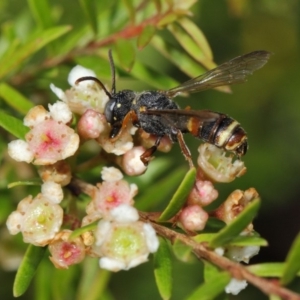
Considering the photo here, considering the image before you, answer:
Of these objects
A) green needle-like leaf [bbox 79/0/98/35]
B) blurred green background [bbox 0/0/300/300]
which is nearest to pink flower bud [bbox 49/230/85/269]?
green needle-like leaf [bbox 79/0/98/35]

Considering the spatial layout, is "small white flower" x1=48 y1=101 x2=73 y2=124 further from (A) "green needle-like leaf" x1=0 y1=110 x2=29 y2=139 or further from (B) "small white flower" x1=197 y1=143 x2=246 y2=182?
(B) "small white flower" x1=197 y1=143 x2=246 y2=182

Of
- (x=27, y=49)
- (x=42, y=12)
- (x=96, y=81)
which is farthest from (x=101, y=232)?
(x=42, y=12)

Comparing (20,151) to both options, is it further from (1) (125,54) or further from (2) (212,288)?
(2) (212,288)

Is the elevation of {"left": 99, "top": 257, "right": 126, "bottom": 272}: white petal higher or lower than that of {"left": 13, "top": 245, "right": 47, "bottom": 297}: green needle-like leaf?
higher

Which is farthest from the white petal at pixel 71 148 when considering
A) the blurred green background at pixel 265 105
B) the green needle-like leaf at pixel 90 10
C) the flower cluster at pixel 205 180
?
the blurred green background at pixel 265 105

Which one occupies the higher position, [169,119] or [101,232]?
[101,232]
